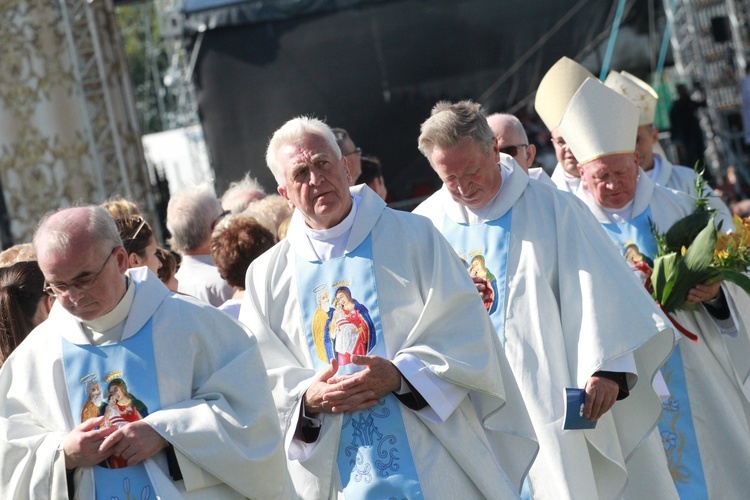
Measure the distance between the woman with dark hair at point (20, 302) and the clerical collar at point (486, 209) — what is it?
1.71m

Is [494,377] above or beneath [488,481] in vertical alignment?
above

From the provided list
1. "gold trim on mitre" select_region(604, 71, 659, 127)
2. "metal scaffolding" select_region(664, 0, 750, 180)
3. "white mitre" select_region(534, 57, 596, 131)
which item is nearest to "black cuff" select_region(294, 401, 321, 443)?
"white mitre" select_region(534, 57, 596, 131)

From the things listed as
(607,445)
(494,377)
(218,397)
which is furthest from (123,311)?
(607,445)

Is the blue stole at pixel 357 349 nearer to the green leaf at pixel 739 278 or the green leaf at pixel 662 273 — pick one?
the green leaf at pixel 662 273

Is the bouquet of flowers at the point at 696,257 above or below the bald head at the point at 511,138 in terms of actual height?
below

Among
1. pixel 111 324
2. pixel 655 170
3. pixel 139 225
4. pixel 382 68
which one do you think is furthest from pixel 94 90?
pixel 111 324

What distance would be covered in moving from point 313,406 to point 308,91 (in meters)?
7.54

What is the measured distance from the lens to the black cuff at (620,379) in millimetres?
4426

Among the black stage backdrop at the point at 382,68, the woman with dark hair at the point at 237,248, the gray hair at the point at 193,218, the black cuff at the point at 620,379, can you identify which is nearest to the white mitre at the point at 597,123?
the black cuff at the point at 620,379

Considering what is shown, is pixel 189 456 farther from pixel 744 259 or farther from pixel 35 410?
pixel 744 259

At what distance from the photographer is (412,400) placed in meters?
3.95

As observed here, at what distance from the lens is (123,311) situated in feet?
12.0

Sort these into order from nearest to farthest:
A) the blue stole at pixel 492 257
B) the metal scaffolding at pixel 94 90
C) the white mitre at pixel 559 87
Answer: the blue stole at pixel 492 257
the white mitre at pixel 559 87
the metal scaffolding at pixel 94 90

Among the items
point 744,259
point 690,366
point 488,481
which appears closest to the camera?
point 488,481
